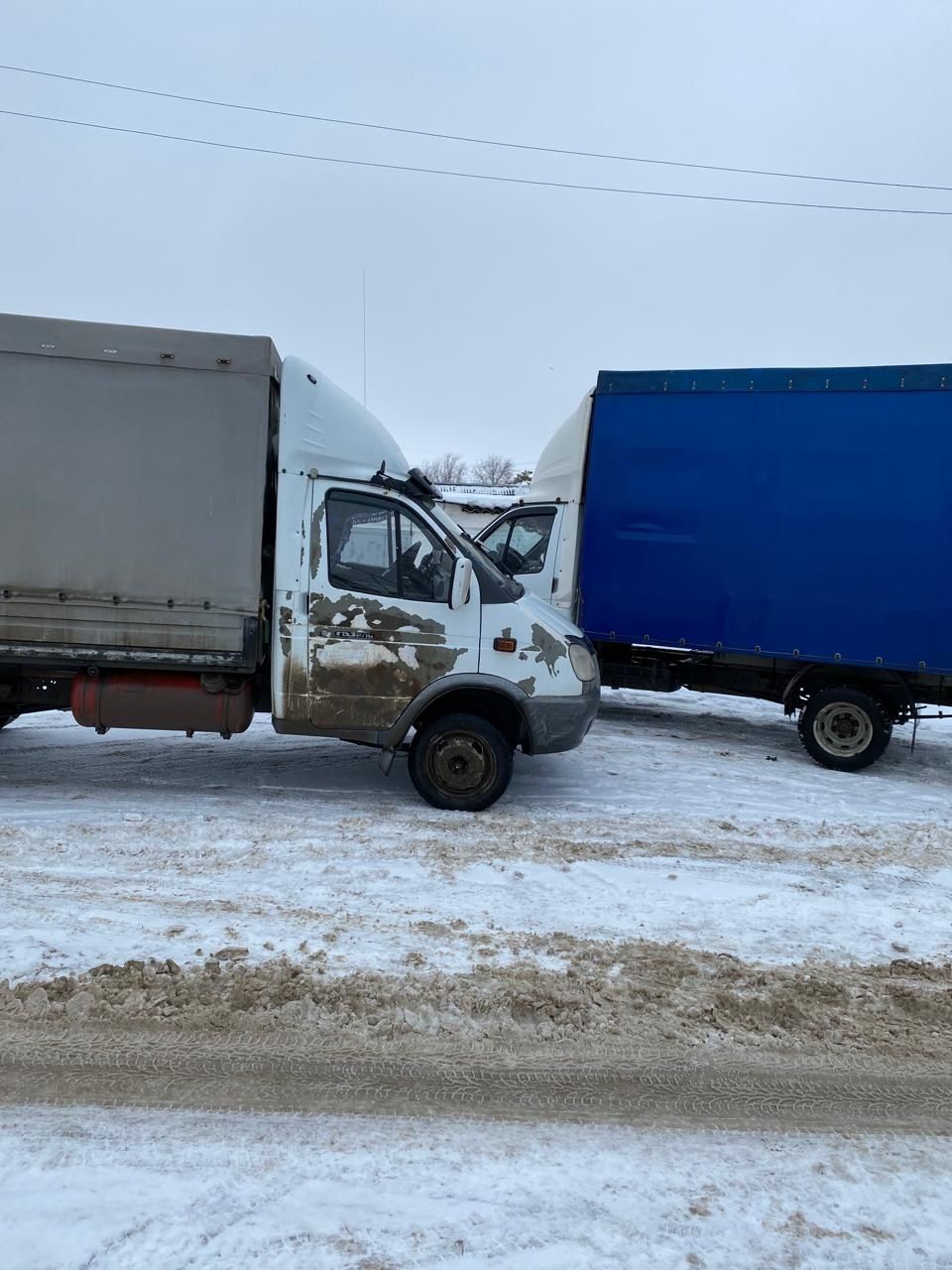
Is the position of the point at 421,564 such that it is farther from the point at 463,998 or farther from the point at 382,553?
the point at 463,998

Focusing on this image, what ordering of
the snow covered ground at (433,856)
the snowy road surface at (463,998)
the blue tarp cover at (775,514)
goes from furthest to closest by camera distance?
1. the blue tarp cover at (775,514)
2. the snow covered ground at (433,856)
3. the snowy road surface at (463,998)

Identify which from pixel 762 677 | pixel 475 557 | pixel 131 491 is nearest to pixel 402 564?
pixel 475 557

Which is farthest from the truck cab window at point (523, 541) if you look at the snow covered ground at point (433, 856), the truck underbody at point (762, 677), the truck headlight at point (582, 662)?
the truck headlight at point (582, 662)

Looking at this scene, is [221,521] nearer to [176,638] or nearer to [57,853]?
[176,638]

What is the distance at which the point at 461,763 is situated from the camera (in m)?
5.78

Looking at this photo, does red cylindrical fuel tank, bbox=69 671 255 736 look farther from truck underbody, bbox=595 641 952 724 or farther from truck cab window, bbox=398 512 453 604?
truck underbody, bbox=595 641 952 724

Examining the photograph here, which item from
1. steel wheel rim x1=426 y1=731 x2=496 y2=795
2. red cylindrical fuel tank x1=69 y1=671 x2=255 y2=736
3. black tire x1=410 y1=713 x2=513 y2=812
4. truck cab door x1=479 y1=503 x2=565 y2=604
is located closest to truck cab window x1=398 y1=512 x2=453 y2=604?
black tire x1=410 y1=713 x2=513 y2=812

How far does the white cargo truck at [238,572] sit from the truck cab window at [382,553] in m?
0.01

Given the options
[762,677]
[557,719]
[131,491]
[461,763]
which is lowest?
[461,763]

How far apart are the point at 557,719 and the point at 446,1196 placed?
3.63 metres

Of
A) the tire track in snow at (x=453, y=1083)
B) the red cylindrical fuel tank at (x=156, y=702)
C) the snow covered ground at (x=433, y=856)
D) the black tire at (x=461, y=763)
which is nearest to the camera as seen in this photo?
the tire track in snow at (x=453, y=1083)

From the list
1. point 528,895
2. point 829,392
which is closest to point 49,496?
point 528,895

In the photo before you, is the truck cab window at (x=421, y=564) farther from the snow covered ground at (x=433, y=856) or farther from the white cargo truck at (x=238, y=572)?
the snow covered ground at (x=433, y=856)

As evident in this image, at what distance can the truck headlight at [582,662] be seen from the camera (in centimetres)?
575
